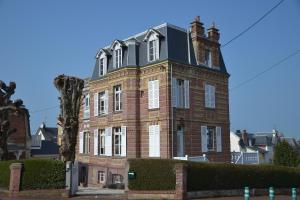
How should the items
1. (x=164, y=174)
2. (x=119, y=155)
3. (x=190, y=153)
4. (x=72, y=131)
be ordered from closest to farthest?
(x=164, y=174)
(x=72, y=131)
(x=190, y=153)
(x=119, y=155)

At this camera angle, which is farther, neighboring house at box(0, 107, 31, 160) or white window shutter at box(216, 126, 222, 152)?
neighboring house at box(0, 107, 31, 160)

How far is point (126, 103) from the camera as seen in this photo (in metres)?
27.0

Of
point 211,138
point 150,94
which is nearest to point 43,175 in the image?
point 150,94

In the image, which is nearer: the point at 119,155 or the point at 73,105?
the point at 73,105

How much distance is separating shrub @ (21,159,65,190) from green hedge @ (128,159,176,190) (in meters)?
3.36

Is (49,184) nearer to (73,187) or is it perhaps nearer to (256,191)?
(73,187)

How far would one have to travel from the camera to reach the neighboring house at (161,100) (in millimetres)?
25547

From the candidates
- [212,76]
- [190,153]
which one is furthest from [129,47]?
[190,153]

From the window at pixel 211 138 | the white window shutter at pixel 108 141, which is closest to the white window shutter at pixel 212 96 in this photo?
the window at pixel 211 138

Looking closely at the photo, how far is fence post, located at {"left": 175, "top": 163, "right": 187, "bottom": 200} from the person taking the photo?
54.3 ft

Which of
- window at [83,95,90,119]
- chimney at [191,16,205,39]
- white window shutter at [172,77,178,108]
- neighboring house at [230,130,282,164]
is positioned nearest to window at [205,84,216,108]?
white window shutter at [172,77,178,108]

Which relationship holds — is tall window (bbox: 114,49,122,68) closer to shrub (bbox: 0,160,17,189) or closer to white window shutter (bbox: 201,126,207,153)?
white window shutter (bbox: 201,126,207,153)

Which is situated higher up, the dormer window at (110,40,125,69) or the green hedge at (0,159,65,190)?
the dormer window at (110,40,125,69)

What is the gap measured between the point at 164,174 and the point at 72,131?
5321 millimetres
